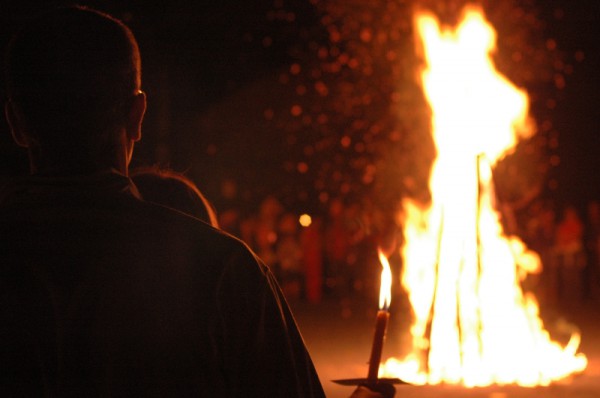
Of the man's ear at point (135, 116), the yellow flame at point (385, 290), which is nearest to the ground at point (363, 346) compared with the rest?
the yellow flame at point (385, 290)

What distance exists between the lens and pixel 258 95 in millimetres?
A: 18000

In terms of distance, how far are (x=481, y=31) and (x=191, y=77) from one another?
9.47 m

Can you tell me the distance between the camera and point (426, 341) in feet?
22.6

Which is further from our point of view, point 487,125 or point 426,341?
point 487,125

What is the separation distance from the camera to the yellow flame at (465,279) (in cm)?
684

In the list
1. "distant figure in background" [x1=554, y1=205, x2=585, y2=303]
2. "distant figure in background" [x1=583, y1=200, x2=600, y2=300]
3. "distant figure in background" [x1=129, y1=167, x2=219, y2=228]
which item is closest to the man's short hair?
"distant figure in background" [x1=129, y1=167, x2=219, y2=228]

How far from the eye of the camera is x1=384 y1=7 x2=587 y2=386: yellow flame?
6.84m

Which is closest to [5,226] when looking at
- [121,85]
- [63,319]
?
[63,319]

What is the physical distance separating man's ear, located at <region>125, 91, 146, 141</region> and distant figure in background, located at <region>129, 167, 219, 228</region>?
0.29 metres

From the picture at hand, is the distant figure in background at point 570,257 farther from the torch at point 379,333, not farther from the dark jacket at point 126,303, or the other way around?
the dark jacket at point 126,303

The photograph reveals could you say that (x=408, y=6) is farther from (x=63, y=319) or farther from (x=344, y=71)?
(x=63, y=319)

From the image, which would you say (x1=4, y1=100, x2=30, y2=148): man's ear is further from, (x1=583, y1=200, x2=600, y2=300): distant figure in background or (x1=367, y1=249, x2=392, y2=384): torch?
(x1=583, y1=200, x2=600, y2=300): distant figure in background

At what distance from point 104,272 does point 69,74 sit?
0.95 feet

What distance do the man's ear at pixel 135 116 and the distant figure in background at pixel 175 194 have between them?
0.29 meters
